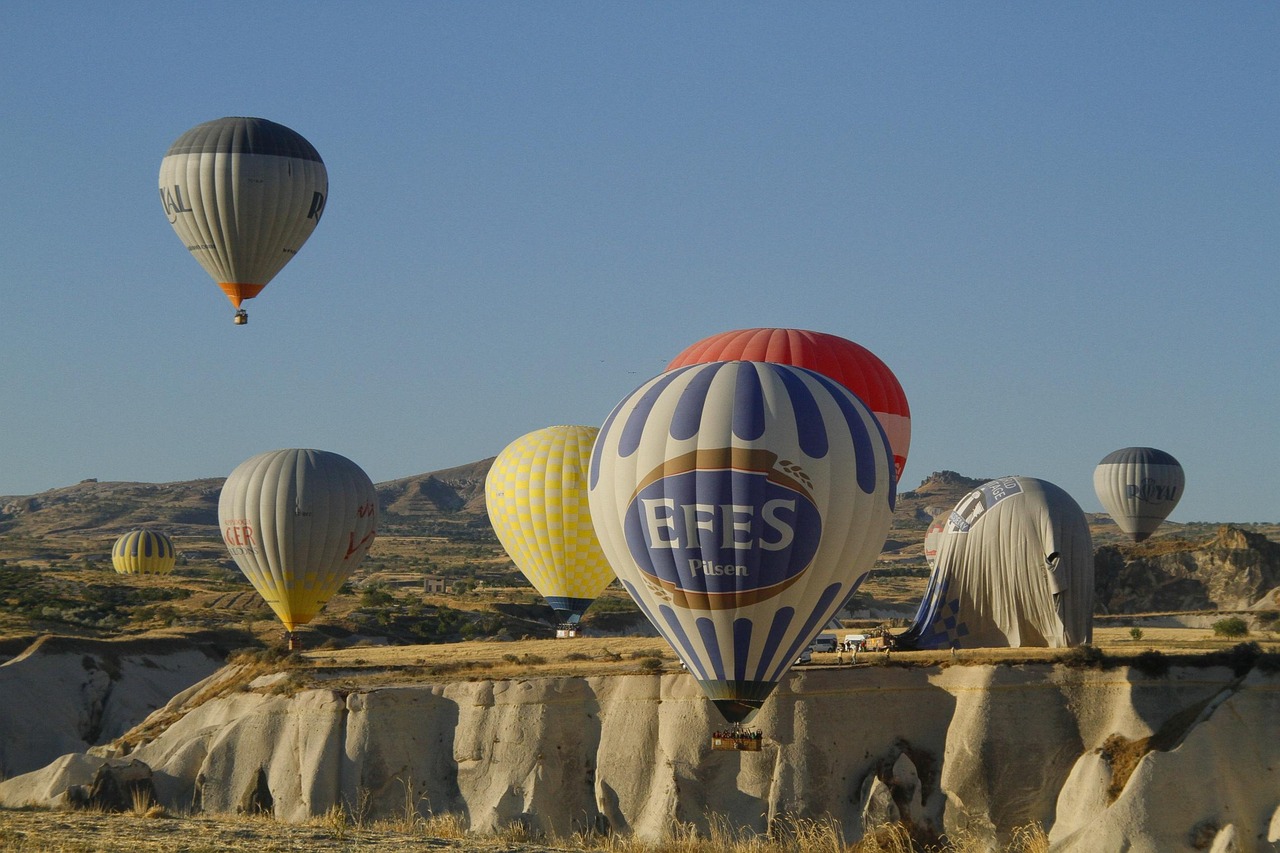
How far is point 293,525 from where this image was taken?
54.5m

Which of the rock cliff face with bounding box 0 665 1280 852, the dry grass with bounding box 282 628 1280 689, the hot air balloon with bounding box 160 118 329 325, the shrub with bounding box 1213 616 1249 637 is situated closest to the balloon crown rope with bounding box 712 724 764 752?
the rock cliff face with bounding box 0 665 1280 852

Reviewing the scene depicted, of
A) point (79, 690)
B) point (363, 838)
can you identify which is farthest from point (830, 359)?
point (79, 690)

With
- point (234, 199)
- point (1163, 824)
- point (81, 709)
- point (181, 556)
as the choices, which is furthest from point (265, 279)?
point (181, 556)

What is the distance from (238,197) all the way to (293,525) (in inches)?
437

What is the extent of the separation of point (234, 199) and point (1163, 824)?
3499cm

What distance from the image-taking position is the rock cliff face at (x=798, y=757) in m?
31.0

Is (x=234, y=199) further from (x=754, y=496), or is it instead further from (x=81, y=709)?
(x=754, y=496)

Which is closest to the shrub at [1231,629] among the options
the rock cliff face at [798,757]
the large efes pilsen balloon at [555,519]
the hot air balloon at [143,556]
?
the rock cliff face at [798,757]

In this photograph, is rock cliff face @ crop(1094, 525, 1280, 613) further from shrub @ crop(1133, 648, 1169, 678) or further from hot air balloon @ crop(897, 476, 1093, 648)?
shrub @ crop(1133, 648, 1169, 678)

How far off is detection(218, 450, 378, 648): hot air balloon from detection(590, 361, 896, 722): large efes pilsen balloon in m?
24.3

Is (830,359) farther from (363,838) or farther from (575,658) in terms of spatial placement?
(363,838)

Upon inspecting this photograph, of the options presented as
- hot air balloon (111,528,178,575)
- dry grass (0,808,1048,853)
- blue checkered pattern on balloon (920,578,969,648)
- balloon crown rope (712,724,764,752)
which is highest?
hot air balloon (111,528,178,575)

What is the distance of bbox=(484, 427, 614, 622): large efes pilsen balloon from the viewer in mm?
56500

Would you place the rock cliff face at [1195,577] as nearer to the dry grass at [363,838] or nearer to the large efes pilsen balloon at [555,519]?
the large efes pilsen balloon at [555,519]
